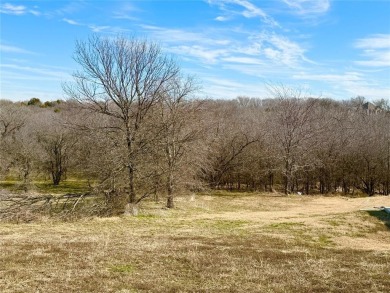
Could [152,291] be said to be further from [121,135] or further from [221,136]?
[221,136]

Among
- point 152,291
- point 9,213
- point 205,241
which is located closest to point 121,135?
point 9,213

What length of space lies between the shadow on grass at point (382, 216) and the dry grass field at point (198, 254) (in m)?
0.04

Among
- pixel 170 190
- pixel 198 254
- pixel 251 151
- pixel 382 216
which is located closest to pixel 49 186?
pixel 251 151

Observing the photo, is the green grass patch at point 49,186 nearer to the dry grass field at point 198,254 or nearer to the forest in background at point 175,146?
the forest in background at point 175,146

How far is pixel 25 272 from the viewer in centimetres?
872

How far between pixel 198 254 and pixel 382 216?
419 inches

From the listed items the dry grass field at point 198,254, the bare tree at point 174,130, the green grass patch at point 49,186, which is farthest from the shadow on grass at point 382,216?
the green grass patch at point 49,186

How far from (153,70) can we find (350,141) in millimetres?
22037

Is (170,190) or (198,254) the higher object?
(170,190)

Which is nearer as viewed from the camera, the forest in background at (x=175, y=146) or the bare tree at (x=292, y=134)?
the forest in background at (x=175, y=146)

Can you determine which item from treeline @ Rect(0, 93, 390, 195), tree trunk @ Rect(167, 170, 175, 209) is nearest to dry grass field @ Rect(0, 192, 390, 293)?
tree trunk @ Rect(167, 170, 175, 209)

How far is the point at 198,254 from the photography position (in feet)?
34.2

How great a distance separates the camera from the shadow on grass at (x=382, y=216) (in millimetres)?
16278

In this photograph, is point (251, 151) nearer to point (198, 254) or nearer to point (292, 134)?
point (292, 134)
